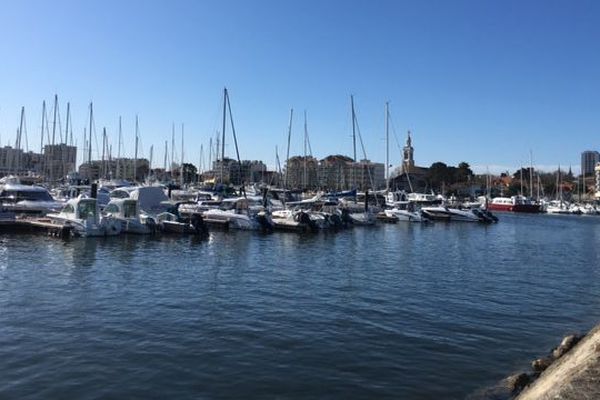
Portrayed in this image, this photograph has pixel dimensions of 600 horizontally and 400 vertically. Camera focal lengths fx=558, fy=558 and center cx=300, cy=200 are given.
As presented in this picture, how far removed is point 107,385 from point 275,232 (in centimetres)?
4071

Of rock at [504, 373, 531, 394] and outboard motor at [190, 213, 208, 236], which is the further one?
outboard motor at [190, 213, 208, 236]

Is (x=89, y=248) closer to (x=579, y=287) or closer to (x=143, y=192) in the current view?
(x=143, y=192)

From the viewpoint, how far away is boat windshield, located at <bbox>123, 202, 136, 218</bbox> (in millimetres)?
45312

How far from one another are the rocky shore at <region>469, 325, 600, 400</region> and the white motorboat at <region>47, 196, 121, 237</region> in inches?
1330

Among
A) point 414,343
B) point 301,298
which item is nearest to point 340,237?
point 301,298

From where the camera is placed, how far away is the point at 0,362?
12.5 meters

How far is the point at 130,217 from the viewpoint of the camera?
44.9 metres

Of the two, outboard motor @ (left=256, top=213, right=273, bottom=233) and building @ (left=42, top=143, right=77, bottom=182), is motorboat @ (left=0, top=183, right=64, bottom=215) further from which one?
building @ (left=42, top=143, right=77, bottom=182)

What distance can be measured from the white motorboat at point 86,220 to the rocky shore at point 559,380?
33.8 metres

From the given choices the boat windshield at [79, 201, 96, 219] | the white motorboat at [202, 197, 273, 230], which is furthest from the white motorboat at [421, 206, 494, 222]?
the boat windshield at [79, 201, 96, 219]

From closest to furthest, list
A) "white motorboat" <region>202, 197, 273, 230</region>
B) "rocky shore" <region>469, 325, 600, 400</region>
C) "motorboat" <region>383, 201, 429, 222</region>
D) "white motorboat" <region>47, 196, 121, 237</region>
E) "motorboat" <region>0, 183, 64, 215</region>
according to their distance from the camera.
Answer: "rocky shore" <region>469, 325, 600, 400</region>, "white motorboat" <region>47, 196, 121, 237</region>, "motorboat" <region>0, 183, 64, 215</region>, "white motorboat" <region>202, 197, 273, 230</region>, "motorboat" <region>383, 201, 429, 222</region>

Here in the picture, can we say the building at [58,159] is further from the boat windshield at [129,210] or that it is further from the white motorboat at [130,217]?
the boat windshield at [129,210]

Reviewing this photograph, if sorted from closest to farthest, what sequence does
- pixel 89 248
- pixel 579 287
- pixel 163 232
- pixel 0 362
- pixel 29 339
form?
pixel 0 362
pixel 29 339
pixel 579 287
pixel 89 248
pixel 163 232

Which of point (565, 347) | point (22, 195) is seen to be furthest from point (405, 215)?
point (565, 347)
